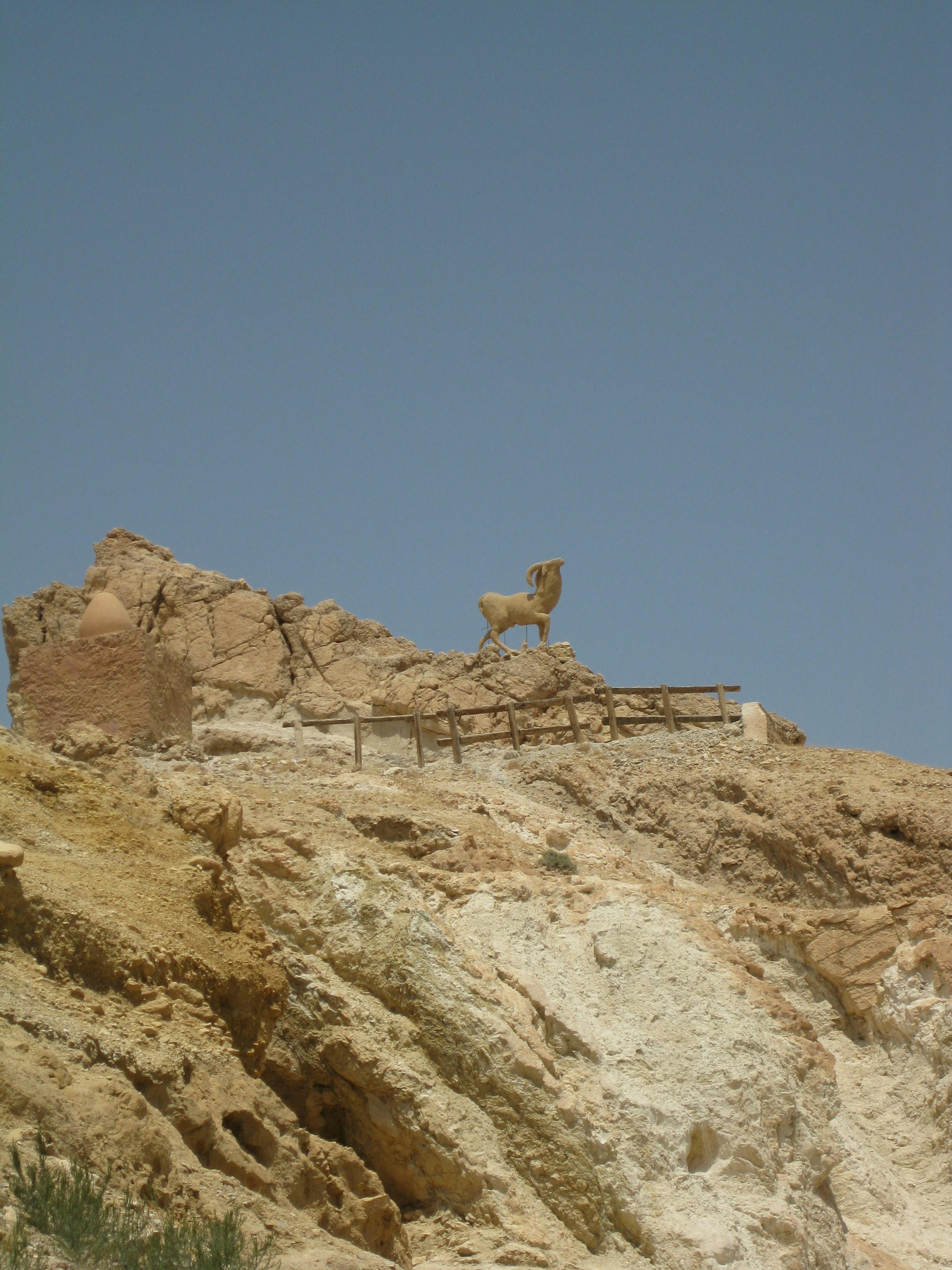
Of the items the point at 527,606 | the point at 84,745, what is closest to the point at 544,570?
the point at 527,606

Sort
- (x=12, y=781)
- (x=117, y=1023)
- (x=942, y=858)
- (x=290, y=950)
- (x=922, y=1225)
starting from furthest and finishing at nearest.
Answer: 1. (x=942, y=858)
2. (x=922, y=1225)
3. (x=290, y=950)
4. (x=12, y=781)
5. (x=117, y=1023)

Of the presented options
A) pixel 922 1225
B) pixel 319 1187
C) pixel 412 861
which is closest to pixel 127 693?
pixel 412 861

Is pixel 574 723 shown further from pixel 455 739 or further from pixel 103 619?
pixel 103 619

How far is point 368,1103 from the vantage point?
1039 cm

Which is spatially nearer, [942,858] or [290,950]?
[290,950]

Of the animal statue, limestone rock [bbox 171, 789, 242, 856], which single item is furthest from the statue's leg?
limestone rock [bbox 171, 789, 242, 856]

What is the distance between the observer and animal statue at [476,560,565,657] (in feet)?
86.0

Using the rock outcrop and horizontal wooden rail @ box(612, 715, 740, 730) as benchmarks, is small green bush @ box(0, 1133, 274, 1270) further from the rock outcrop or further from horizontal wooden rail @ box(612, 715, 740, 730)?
the rock outcrop

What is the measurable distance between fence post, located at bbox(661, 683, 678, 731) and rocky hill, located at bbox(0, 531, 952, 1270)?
3628mm

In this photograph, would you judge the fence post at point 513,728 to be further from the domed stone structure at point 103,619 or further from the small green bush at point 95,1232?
the small green bush at point 95,1232

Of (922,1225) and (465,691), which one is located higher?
(465,691)

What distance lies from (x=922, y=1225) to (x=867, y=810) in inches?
245

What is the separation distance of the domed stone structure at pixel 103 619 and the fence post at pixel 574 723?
8.43 metres

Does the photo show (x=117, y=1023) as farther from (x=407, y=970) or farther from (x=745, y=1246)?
(x=745, y=1246)
